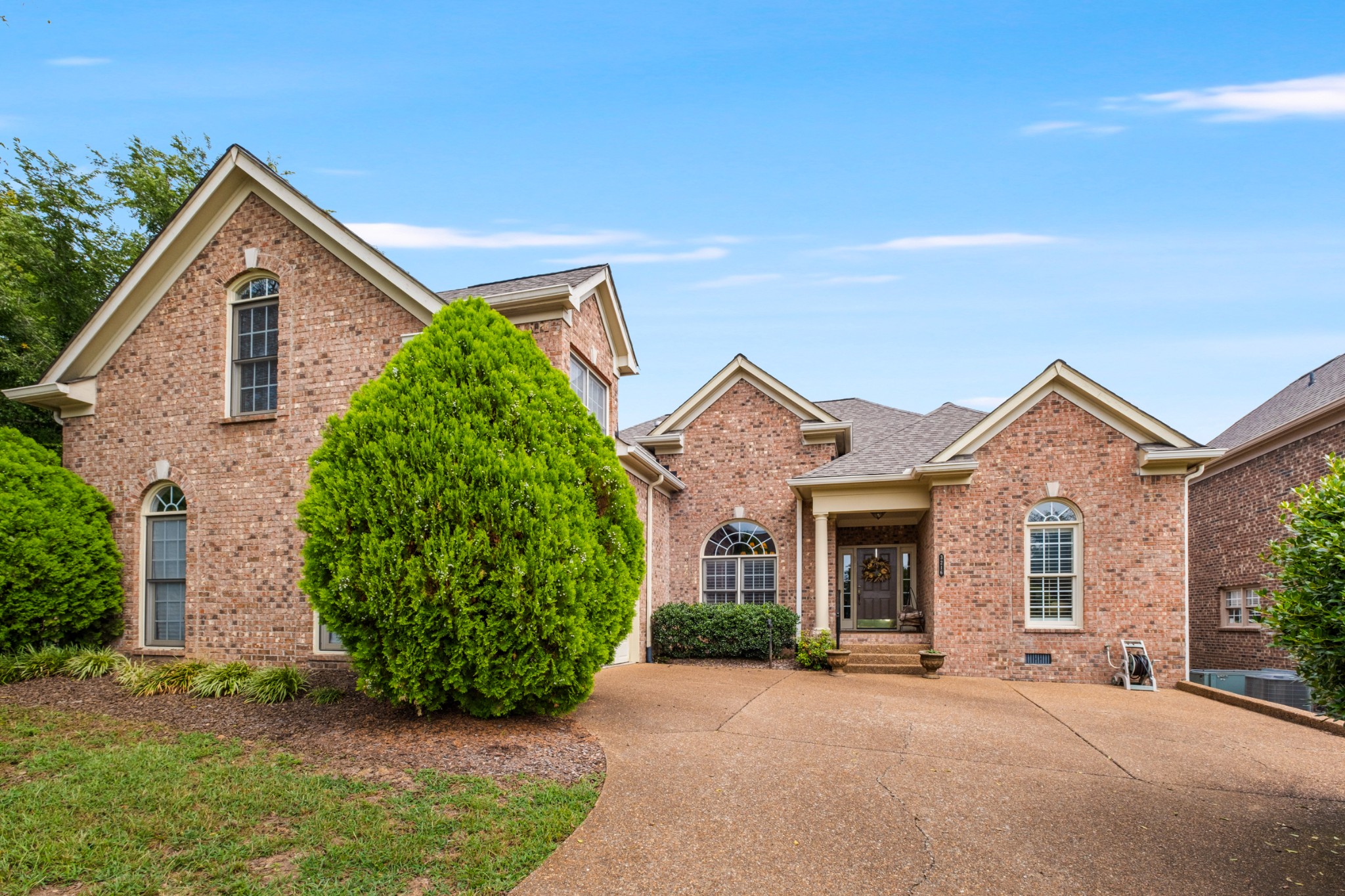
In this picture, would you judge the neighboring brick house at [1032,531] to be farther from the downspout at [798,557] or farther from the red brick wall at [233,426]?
the red brick wall at [233,426]

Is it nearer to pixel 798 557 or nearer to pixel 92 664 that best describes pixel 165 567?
pixel 92 664

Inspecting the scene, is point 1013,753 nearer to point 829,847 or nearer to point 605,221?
point 829,847

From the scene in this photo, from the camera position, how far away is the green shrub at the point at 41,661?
353 inches

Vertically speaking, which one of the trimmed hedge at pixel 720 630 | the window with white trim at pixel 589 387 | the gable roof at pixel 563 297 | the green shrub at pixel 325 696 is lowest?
the trimmed hedge at pixel 720 630

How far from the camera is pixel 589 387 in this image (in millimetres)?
11812

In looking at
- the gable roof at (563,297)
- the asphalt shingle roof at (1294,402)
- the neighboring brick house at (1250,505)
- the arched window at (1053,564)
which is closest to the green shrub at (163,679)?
the gable roof at (563,297)

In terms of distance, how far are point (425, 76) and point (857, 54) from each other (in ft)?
18.7

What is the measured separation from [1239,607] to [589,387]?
1423cm

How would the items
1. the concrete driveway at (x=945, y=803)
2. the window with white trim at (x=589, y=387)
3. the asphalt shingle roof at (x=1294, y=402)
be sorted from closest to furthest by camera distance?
the concrete driveway at (x=945, y=803), the window with white trim at (x=589, y=387), the asphalt shingle roof at (x=1294, y=402)

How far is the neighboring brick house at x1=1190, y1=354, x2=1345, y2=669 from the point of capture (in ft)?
43.7

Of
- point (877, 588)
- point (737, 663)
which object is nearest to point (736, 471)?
point (737, 663)

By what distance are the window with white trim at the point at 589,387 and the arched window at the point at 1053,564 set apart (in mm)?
7868

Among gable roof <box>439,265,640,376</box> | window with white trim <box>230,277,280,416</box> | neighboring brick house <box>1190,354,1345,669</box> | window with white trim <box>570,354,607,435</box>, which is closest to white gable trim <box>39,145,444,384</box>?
window with white trim <box>230,277,280,416</box>

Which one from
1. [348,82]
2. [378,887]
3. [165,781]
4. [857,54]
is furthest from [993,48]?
[165,781]
